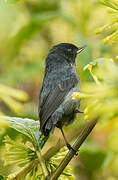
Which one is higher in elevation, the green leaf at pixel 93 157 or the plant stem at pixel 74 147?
the plant stem at pixel 74 147

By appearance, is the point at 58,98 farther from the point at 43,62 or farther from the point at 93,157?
the point at 43,62

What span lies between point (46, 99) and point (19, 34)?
1.47 meters

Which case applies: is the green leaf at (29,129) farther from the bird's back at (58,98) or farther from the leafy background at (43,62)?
the bird's back at (58,98)

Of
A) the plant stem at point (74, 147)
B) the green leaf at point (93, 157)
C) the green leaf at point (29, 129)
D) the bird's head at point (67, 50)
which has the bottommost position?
the green leaf at point (93, 157)

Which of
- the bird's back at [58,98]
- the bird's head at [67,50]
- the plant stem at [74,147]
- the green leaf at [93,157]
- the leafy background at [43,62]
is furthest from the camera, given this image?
the bird's head at [67,50]

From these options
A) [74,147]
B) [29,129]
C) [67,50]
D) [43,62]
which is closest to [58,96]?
[67,50]

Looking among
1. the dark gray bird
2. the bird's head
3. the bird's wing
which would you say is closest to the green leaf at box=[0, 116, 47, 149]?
the dark gray bird

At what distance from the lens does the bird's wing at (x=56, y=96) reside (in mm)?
3862

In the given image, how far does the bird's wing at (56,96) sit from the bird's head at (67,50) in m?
0.63

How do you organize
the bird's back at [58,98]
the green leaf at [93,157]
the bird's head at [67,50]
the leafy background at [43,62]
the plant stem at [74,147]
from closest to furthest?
the plant stem at [74,147], the leafy background at [43,62], the green leaf at [93,157], the bird's back at [58,98], the bird's head at [67,50]

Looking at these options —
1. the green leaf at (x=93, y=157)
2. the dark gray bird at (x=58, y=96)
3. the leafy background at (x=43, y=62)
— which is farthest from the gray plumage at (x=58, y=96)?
the green leaf at (x=93, y=157)

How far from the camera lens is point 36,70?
5.48 metres

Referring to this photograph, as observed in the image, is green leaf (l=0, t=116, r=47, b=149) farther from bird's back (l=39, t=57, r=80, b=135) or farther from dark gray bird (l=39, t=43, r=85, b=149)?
bird's back (l=39, t=57, r=80, b=135)

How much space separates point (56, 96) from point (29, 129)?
1.75 meters
